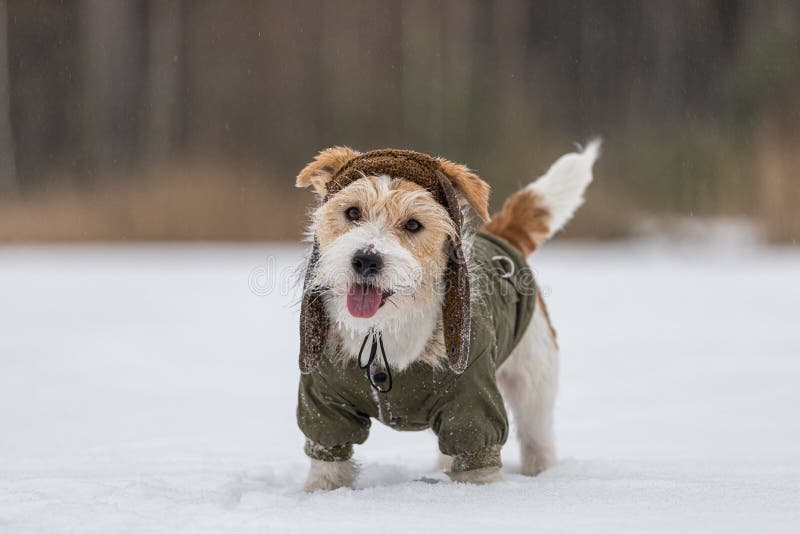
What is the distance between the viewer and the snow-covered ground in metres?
2.43

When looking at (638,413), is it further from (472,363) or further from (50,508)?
(50,508)

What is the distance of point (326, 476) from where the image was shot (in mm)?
2957

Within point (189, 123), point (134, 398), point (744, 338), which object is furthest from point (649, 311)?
point (189, 123)

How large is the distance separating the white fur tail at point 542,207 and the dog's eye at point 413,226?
0.99 m

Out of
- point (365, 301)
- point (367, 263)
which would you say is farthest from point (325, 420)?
point (367, 263)

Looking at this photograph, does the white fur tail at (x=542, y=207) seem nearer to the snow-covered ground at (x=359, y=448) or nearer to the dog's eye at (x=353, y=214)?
the snow-covered ground at (x=359, y=448)

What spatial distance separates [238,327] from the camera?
7.38 m

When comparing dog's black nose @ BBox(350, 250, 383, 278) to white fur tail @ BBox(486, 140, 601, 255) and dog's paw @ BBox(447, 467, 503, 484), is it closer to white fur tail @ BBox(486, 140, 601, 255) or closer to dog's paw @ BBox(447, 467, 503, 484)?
dog's paw @ BBox(447, 467, 503, 484)

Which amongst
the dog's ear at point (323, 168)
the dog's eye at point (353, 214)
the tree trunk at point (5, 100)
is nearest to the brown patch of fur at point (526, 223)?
the dog's ear at point (323, 168)

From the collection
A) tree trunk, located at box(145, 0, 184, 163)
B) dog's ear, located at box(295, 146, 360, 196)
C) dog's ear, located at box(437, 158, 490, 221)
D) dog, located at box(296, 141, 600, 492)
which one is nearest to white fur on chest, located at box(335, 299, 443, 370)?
dog, located at box(296, 141, 600, 492)

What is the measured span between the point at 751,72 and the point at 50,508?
15.2 metres

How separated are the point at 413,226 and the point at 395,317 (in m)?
0.29

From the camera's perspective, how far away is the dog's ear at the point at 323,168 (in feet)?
10.0

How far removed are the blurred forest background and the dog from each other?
1181 cm
